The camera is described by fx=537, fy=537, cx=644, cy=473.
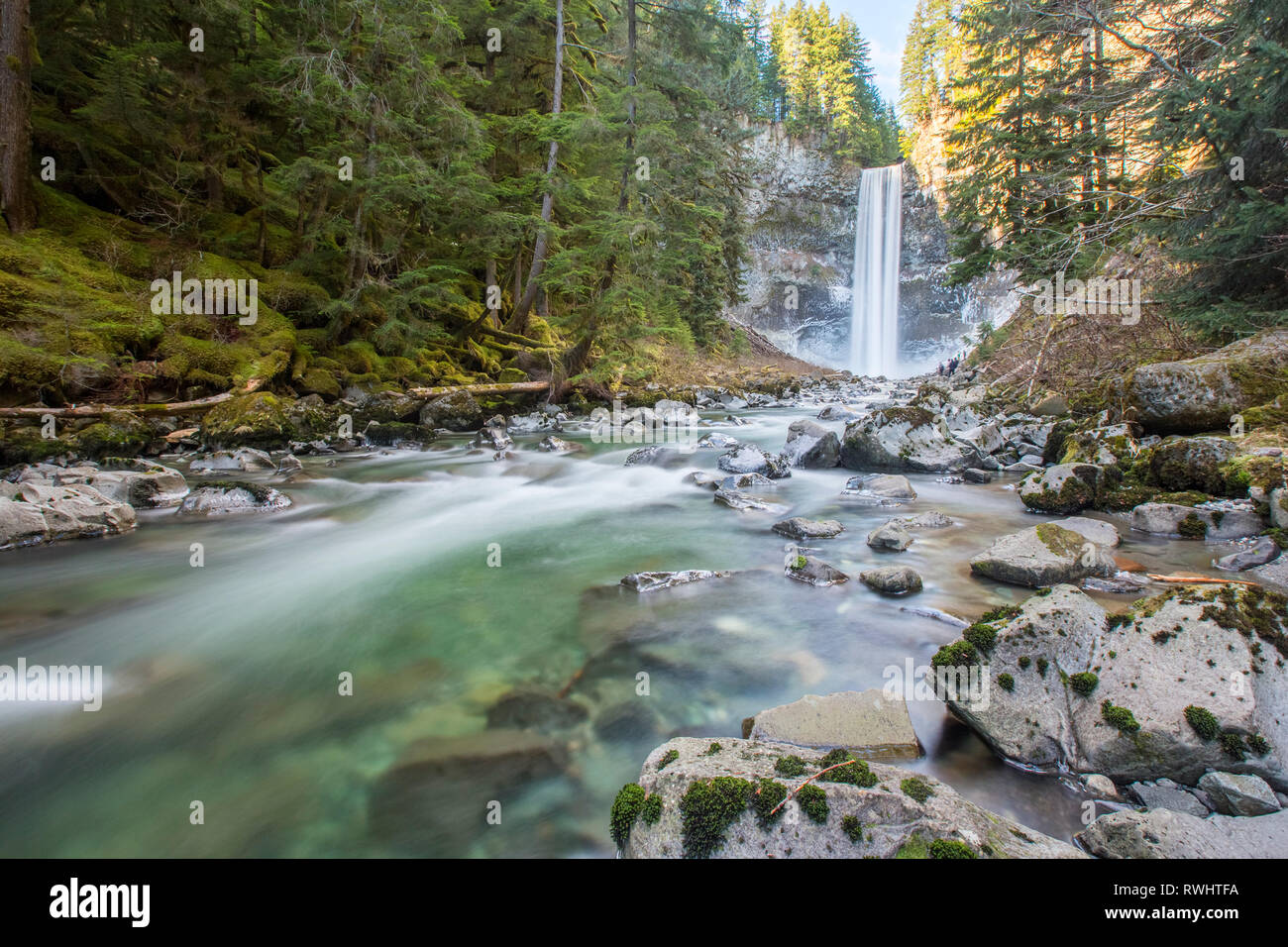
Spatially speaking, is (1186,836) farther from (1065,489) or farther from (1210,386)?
(1210,386)

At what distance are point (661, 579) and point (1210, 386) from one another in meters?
7.06

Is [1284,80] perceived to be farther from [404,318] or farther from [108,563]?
[404,318]

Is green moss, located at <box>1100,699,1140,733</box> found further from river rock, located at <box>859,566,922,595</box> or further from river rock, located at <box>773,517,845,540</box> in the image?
river rock, located at <box>773,517,845,540</box>

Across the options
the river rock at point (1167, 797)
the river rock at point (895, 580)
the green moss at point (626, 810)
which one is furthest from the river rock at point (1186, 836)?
the river rock at point (895, 580)

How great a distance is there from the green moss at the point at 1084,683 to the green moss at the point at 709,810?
5.85ft

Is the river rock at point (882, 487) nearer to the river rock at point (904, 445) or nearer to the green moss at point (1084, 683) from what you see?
the river rock at point (904, 445)

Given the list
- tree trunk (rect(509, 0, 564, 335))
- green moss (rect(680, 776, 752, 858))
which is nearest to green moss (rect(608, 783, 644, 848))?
green moss (rect(680, 776, 752, 858))

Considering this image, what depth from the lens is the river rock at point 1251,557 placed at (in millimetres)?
4168

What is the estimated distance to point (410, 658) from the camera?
3863 millimetres

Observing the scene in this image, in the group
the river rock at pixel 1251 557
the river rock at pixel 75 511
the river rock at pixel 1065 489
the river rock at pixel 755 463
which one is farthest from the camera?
the river rock at pixel 755 463

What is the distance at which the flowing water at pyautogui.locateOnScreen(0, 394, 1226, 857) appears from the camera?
244 centimetres

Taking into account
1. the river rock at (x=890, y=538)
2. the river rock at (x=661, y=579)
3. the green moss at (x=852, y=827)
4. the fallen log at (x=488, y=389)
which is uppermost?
the fallen log at (x=488, y=389)

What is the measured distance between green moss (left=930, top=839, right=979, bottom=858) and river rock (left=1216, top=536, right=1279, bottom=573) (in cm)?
449

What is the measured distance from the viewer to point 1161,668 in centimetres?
239
